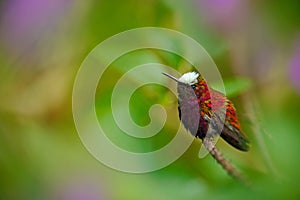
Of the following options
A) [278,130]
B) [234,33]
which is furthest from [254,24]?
[278,130]

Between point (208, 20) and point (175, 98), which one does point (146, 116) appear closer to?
A: point (175, 98)

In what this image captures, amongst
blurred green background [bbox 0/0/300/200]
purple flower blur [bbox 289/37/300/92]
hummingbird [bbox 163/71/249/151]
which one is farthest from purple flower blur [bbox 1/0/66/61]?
purple flower blur [bbox 289/37/300/92]

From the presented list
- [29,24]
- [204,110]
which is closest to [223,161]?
[204,110]

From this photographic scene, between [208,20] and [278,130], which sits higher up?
[208,20]

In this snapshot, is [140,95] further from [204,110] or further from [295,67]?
[295,67]

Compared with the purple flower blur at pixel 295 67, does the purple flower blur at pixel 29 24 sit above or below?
above

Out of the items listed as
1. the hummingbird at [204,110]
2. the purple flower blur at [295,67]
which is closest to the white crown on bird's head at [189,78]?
the hummingbird at [204,110]

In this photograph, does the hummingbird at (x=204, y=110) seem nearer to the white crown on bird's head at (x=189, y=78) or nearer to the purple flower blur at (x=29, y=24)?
the white crown on bird's head at (x=189, y=78)
